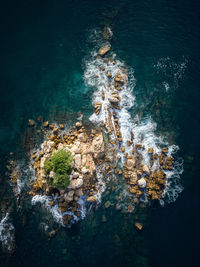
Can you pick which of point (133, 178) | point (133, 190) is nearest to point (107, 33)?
point (133, 178)

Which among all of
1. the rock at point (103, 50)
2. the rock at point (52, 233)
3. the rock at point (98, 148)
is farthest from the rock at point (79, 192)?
the rock at point (103, 50)

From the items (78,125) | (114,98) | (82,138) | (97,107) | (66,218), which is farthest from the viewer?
(97,107)

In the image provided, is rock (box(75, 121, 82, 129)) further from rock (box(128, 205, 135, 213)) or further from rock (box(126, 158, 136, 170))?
rock (box(128, 205, 135, 213))

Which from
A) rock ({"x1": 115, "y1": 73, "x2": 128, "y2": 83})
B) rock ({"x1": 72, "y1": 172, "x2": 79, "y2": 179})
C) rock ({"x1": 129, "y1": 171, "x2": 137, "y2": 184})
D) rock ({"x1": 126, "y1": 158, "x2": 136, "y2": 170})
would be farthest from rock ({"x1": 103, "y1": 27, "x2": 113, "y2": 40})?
rock ({"x1": 129, "y1": 171, "x2": 137, "y2": 184})

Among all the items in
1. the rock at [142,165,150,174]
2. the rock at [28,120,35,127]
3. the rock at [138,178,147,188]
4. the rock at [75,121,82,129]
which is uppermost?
the rock at [28,120,35,127]

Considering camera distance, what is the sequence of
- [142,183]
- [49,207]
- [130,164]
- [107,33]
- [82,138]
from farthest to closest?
[107,33] → [82,138] → [130,164] → [49,207] → [142,183]

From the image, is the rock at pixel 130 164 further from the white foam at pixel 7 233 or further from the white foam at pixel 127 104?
the white foam at pixel 7 233

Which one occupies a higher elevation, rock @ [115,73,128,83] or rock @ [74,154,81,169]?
rock @ [115,73,128,83]

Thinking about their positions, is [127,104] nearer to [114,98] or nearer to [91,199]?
[114,98]
